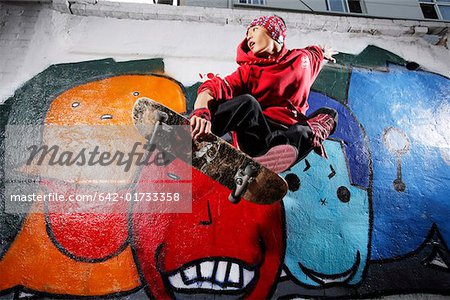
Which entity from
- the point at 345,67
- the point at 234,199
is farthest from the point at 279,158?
the point at 345,67

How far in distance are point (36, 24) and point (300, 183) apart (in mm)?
4367

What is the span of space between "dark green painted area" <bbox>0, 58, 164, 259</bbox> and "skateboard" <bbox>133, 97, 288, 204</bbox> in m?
0.97

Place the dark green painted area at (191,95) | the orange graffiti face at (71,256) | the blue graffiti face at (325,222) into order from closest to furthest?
1. the orange graffiti face at (71,256)
2. the blue graffiti face at (325,222)
3. the dark green painted area at (191,95)

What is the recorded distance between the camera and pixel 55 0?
4949 millimetres

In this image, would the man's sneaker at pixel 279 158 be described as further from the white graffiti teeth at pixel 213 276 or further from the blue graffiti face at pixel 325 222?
the white graffiti teeth at pixel 213 276

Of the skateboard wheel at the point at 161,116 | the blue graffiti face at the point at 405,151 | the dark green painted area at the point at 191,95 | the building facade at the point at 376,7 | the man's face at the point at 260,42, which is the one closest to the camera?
the skateboard wheel at the point at 161,116

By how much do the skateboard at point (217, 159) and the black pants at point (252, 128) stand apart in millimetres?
268

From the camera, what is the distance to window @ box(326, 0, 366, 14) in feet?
27.2

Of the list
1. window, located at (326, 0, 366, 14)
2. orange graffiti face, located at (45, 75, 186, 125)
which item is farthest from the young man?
window, located at (326, 0, 366, 14)

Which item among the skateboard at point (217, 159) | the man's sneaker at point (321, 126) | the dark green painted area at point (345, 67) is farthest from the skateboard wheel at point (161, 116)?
the dark green painted area at point (345, 67)

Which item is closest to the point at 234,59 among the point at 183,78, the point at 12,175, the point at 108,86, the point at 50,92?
the point at 183,78

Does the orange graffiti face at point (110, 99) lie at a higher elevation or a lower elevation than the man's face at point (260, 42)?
lower

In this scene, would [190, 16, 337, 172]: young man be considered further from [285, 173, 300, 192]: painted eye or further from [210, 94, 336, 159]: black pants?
[285, 173, 300, 192]: painted eye

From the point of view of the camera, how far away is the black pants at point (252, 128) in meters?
4.04
